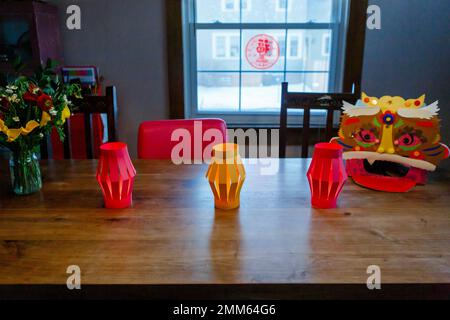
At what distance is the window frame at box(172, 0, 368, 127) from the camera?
2354mm

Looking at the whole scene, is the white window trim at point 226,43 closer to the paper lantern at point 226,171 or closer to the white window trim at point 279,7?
the white window trim at point 279,7

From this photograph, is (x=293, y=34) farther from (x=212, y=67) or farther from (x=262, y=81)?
(x=212, y=67)

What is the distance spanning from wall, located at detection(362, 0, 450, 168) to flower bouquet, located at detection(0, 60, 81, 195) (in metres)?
1.95

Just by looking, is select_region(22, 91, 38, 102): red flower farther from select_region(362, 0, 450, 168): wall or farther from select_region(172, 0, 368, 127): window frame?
select_region(362, 0, 450, 168): wall

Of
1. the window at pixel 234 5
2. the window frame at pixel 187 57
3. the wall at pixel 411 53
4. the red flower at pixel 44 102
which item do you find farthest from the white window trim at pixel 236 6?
the red flower at pixel 44 102

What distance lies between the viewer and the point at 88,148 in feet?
5.52

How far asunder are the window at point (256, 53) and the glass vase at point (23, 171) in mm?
1583

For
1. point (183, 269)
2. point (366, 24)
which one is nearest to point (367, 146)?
point (183, 269)

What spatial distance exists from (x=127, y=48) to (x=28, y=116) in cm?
155

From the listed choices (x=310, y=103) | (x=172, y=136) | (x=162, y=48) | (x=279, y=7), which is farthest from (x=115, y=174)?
(x=279, y=7)

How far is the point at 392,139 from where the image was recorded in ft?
3.87

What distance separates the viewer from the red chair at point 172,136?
157 centimetres
